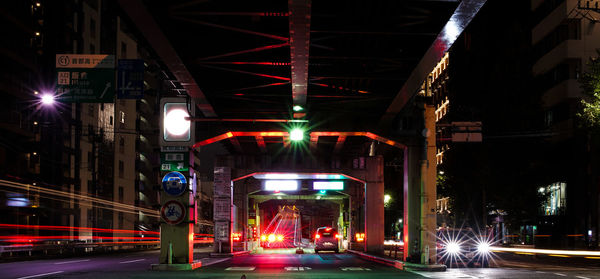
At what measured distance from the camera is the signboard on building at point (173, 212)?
2180 centimetres

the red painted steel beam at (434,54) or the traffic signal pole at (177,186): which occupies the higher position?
the red painted steel beam at (434,54)

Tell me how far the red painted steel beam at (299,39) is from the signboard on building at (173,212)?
5.68 metres

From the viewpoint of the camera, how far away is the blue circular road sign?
21547 mm

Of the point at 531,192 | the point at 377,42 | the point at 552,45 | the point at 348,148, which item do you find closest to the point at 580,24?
the point at 552,45

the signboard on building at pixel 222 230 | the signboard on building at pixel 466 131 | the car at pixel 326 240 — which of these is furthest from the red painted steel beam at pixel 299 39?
the car at pixel 326 240

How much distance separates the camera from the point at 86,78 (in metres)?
22.8

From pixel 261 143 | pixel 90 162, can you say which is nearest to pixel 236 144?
pixel 261 143

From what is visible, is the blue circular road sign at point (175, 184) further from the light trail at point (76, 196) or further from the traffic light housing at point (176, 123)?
the light trail at point (76, 196)

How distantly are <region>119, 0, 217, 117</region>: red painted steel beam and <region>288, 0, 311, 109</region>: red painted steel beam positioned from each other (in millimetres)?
3187

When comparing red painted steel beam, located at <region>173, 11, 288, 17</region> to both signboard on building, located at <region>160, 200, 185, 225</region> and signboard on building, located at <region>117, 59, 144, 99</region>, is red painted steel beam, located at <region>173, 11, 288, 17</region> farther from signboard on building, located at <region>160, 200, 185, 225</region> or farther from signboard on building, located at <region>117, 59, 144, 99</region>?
signboard on building, located at <region>160, 200, 185, 225</region>

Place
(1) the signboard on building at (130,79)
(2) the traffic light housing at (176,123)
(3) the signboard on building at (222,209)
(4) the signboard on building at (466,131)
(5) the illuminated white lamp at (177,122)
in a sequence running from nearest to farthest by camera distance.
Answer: (2) the traffic light housing at (176,123)
(5) the illuminated white lamp at (177,122)
(1) the signboard on building at (130,79)
(4) the signboard on building at (466,131)
(3) the signboard on building at (222,209)

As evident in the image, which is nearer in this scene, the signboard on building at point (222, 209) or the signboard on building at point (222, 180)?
the signboard on building at point (222, 180)

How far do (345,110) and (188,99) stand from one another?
310 inches

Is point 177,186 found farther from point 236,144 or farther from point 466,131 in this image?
point 236,144
